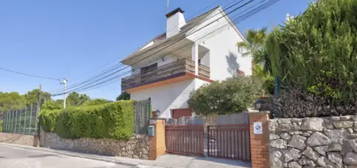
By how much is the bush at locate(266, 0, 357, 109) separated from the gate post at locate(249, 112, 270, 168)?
50.3 inches

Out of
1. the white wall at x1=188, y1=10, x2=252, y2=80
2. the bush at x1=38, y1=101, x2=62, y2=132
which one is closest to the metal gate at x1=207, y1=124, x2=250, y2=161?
the white wall at x1=188, y1=10, x2=252, y2=80

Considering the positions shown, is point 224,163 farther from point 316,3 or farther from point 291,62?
point 316,3

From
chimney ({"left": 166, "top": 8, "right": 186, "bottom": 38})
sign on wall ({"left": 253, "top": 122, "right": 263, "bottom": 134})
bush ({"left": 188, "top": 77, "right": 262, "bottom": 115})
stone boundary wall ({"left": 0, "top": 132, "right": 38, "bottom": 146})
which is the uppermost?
Answer: chimney ({"left": 166, "top": 8, "right": 186, "bottom": 38})

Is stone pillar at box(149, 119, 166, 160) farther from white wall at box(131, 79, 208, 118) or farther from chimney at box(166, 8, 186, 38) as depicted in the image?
chimney at box(166, 8, 186, 38)

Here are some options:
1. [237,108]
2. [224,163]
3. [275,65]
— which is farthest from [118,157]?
[275,65]

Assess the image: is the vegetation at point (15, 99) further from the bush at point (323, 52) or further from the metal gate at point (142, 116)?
the bush at point (323, 52)

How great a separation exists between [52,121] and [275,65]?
16.0 meters

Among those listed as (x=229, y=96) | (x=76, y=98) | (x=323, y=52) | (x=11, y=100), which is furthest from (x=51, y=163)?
(x=76, y=98)

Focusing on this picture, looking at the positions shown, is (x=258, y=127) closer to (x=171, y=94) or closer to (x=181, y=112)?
(x=181, y=112)

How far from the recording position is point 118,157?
11297 mm

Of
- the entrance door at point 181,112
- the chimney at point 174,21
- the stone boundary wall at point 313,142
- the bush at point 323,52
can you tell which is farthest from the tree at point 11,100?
the bush at point 323,52

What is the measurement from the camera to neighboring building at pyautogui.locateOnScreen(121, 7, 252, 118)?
55.5 feet

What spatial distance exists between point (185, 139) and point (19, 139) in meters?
20.0

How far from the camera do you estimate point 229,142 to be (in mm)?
8578
